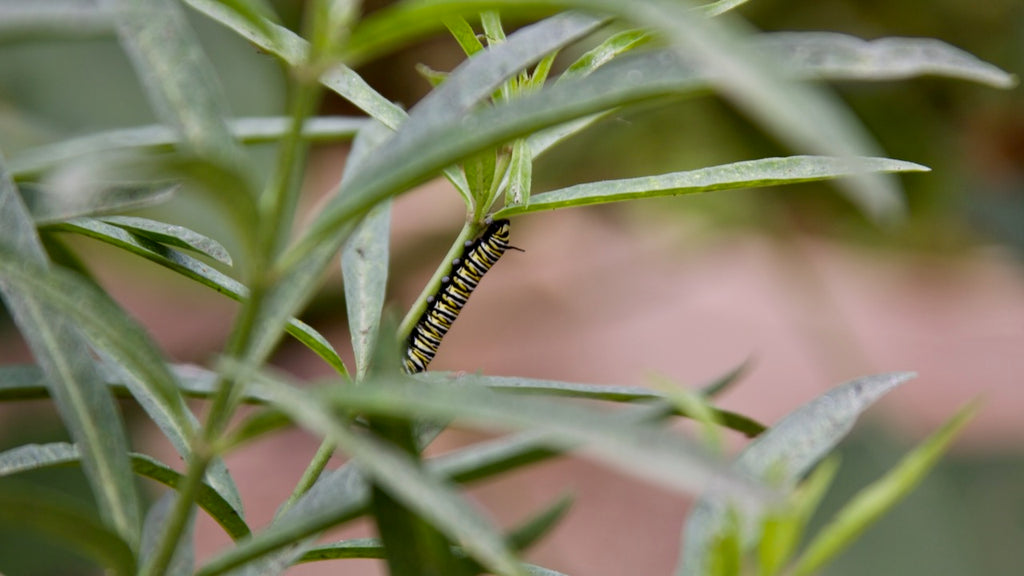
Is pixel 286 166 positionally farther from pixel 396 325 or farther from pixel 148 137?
pixel 148 137

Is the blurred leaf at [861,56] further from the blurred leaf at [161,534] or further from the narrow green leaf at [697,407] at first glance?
the blurred leaf at [161,534]

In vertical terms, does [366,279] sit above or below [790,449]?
above

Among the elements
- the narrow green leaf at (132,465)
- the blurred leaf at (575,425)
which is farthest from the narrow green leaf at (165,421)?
the blurred leaf at (575,425)

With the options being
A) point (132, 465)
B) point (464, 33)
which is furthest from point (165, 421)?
point (464, 33)

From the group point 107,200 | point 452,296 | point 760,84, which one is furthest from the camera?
point 452,296

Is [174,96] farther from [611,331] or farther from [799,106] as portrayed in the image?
[611,331]

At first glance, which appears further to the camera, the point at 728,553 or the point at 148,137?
the point at 148,137
